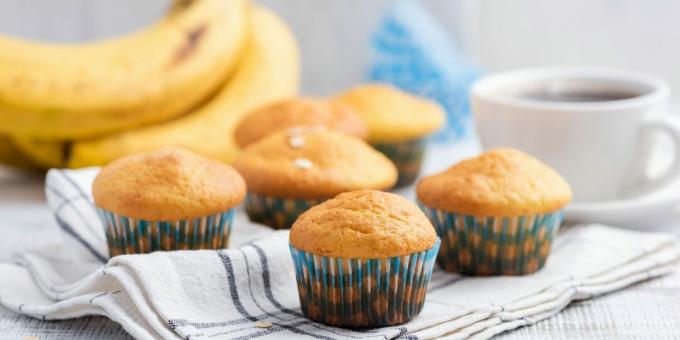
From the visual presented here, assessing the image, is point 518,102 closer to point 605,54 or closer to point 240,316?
point 240,316

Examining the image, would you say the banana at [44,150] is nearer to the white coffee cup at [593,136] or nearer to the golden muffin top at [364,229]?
the white coffee cup at [593,136]

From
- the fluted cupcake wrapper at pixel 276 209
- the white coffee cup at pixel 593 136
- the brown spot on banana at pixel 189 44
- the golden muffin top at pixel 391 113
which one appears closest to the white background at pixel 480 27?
the brown spot on banana at pixel 189 44

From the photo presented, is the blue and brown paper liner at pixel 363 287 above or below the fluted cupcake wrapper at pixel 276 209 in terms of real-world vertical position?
above

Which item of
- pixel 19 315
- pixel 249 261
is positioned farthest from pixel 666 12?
pixel 19 315

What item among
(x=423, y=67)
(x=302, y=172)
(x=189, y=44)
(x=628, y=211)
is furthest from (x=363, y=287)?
(x=423, y=67)

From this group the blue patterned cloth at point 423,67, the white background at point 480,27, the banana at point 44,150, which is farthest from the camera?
the white background at point 480,27

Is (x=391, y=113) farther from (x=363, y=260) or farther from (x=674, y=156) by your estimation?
(x=363, y=260)
